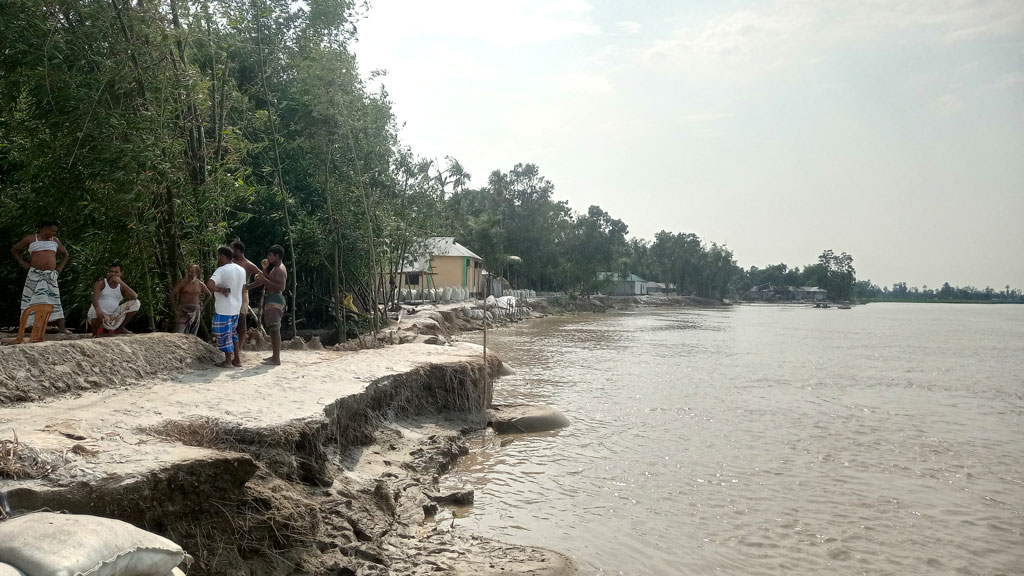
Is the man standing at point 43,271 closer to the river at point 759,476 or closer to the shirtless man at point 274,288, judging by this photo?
the shirtless man at point 274,288

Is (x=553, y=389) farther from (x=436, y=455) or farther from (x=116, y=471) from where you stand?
(x=116, y=471)

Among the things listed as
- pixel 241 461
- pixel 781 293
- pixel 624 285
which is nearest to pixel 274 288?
pixel 241 461

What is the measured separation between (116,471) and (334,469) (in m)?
2.54

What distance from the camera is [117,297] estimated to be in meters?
8.94

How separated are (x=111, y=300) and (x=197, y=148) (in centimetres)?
266

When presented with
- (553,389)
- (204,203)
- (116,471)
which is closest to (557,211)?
(553,389)

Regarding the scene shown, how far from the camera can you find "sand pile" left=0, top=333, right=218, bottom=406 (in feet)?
20.0

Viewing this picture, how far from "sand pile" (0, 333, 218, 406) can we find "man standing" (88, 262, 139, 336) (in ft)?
3.78

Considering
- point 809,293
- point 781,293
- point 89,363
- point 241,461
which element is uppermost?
point 809,293

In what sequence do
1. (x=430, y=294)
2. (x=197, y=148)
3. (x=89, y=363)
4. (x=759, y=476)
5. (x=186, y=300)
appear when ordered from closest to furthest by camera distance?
(x=89, y=363) < (x=759, y=476) < (x=186, y=300) < (x=197, y=148) < (x=430, y=294)

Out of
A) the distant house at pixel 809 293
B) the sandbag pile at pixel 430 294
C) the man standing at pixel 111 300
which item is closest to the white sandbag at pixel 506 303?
the sandbag pile at pixel 430 294

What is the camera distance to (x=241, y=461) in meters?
4.92

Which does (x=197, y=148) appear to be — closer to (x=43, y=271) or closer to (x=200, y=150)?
(x=200, y=150)

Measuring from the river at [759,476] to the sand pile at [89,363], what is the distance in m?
3.78
